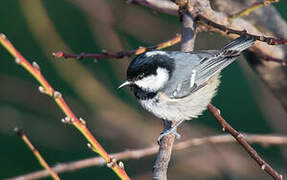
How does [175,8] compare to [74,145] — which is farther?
[74,145]

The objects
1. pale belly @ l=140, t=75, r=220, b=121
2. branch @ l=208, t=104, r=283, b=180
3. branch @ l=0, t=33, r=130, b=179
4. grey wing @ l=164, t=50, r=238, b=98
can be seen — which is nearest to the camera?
branch @ l=0, t=33, r=130, b=179

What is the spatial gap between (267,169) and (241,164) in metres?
1.34

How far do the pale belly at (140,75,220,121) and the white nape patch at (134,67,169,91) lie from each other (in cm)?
5

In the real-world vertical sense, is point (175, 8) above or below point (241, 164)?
above

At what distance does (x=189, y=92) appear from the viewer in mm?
2658

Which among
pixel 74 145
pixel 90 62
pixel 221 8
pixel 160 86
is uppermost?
pixel 221 8

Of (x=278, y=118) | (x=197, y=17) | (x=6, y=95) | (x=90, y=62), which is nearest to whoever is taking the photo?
(x=197, y=17)

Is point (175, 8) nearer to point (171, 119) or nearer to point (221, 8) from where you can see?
point (221, 8)

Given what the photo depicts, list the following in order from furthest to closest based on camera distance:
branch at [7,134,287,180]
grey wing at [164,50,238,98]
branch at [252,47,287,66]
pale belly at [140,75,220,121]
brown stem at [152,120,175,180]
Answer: grey wing at [164,50,238,98]
pale belly at [140,75,220,121]
branch at [252,47,287,66]
branch at [7,134,287,180]
brown stem at [152,120,175,180]

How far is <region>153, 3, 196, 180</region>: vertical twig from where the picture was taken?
1.79 meters

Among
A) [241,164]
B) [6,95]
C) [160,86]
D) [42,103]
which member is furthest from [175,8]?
[6,95]

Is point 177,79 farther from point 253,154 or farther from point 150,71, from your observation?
point 253,154

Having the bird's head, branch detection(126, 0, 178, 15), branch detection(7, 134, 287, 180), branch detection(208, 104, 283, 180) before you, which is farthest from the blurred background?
branch detection(208, 104, 283, 180)

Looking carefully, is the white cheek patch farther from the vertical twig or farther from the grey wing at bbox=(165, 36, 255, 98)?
the vertical twig
